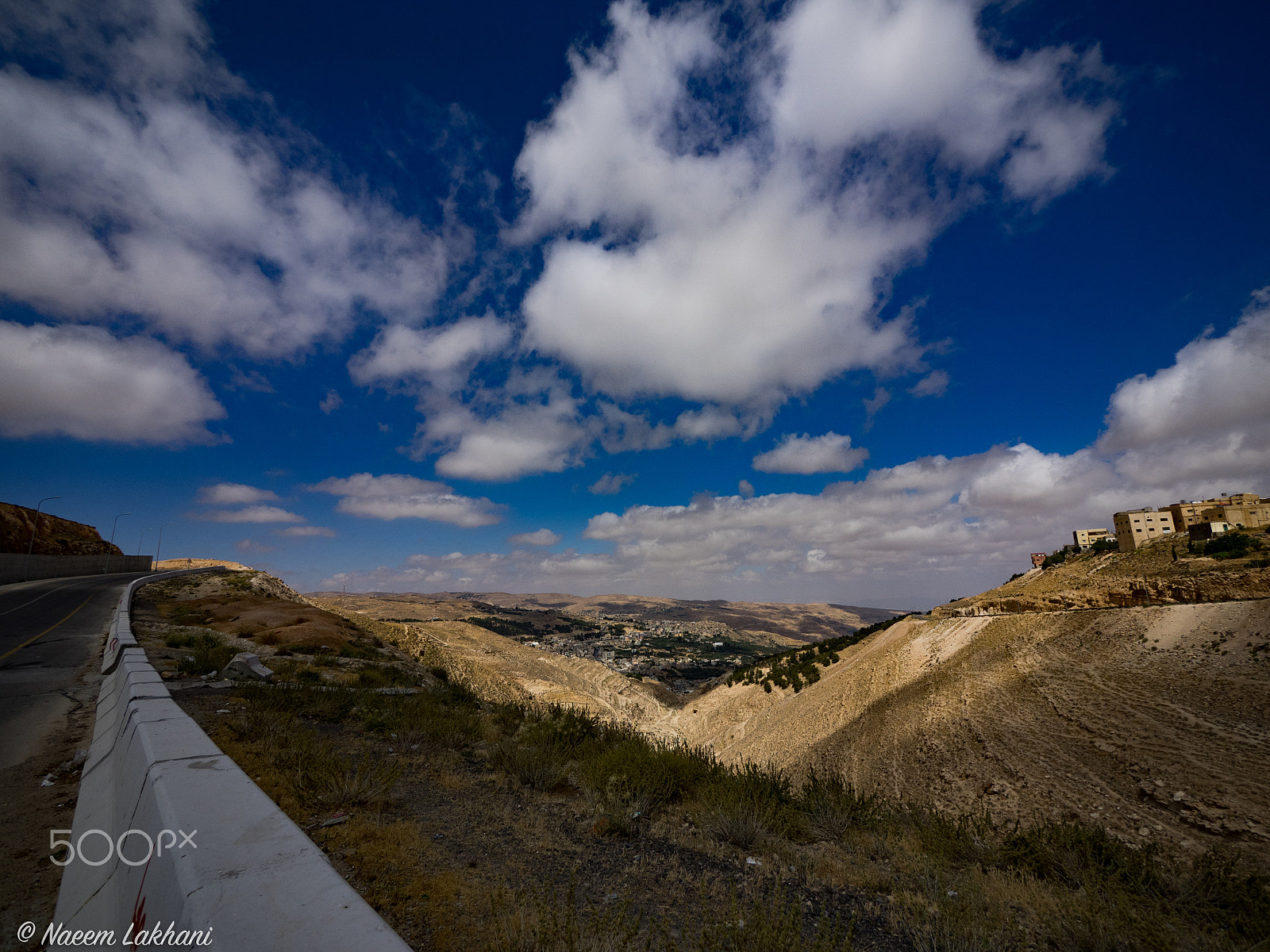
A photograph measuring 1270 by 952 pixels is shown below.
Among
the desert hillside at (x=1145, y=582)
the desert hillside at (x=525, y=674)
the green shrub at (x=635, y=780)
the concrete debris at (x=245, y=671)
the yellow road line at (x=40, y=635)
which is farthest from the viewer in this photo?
the desert hillside at (x=525, y=674)

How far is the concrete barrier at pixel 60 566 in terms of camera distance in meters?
37.9

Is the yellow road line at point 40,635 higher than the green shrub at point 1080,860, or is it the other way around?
the yellow road line at point 40,635

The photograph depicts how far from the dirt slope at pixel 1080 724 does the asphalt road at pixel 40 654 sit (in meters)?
16.2

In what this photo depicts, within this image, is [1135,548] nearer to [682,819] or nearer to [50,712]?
[682,819]

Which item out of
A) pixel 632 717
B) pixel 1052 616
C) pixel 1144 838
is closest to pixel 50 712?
pixel 1144 838

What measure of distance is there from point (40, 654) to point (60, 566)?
2103 inches

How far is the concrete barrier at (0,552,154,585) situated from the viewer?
3794cm

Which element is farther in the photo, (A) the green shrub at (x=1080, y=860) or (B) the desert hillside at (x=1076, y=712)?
(B) the desert hillside at (x=1076, y=712)

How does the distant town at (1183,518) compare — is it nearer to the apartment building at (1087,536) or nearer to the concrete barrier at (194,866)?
the apartment building at (1087,536)

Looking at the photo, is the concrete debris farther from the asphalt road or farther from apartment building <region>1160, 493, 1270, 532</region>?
apartment building <region>1160, 493, 1270, 532</region>

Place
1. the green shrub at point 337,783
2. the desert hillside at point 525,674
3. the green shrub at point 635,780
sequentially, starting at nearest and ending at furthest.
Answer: the green shrub at point 337,783
the green shrub at point 635,780
the desert hillside at point 525,674

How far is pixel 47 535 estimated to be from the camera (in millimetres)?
58469

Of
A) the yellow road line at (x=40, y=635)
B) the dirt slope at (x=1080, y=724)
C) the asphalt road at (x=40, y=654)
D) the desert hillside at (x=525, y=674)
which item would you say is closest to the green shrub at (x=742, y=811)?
the dirt slope at (x=1080, y=724)

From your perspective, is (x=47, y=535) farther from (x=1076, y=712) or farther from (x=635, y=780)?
(x=1076, y=712)
